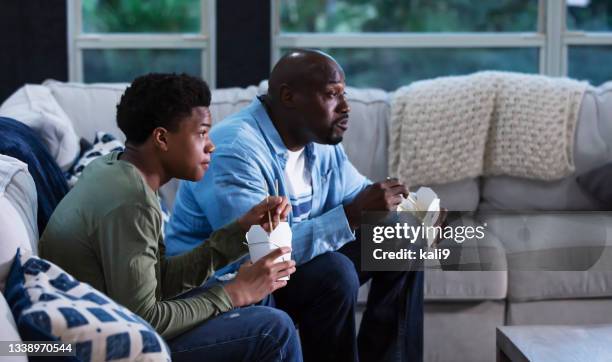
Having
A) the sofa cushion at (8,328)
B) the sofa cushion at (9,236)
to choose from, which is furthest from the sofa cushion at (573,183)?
the sofa cushion at (8,328)

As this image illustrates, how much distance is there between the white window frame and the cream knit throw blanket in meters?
1.03

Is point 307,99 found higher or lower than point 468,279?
higher

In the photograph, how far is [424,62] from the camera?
13.6ft

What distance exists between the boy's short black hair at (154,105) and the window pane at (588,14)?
2.70m

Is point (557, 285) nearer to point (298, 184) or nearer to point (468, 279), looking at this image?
Result: point (468, 279)

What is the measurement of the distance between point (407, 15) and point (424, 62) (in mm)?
220

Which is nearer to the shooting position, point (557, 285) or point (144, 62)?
point (557, 285)

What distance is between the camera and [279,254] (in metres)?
1.85

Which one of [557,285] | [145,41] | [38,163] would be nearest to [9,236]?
[38,163]

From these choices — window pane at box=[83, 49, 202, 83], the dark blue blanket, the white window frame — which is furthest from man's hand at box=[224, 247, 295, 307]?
window pane at box=[83, 49, 202, 83]

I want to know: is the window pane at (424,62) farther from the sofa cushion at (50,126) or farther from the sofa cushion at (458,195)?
the sofa cushion at (50,126)

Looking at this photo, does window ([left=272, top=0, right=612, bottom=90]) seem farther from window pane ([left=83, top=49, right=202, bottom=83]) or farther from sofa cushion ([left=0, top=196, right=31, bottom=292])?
sofa cushion ([left=0, top=196, right=31, bottom=292])

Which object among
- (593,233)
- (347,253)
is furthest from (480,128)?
(347,253)

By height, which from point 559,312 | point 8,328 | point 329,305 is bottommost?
point 559,312
